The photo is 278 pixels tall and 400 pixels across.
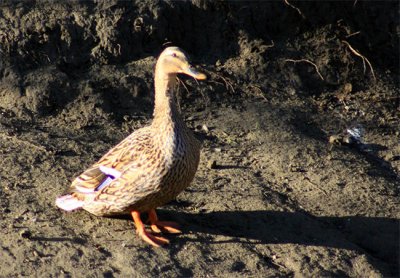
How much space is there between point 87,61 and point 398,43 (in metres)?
3.60

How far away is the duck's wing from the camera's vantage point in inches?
251

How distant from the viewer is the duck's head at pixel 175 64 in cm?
640

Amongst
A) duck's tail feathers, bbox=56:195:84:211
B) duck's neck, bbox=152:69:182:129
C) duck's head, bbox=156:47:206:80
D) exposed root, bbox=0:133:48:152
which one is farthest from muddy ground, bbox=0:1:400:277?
duck's head, bbox=156:47:206:80

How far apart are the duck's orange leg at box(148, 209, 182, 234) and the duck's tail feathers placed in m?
0.55

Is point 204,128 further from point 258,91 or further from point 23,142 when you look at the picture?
point 23,142

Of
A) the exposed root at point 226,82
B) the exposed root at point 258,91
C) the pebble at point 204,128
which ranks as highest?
the exposed root at point 226,82

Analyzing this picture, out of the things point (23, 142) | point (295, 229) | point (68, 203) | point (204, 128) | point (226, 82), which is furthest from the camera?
point (226, 82)

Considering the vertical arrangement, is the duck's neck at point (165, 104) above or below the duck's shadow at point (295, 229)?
above

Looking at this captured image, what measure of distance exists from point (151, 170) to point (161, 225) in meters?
0.55

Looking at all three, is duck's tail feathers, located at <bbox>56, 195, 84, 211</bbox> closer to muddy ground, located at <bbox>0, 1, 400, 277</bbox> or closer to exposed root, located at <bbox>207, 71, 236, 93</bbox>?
muddy ground, located at <bbox>0, 1, 400, 277</bbox>

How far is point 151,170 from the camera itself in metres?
6.22

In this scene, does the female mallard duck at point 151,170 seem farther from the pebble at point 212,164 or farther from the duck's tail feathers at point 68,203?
the pebble at point 212,164

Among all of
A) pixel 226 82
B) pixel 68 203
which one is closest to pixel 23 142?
pixel 68 203

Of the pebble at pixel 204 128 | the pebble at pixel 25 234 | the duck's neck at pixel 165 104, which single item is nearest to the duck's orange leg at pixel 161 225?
the duck's neck at pixel 165 104
